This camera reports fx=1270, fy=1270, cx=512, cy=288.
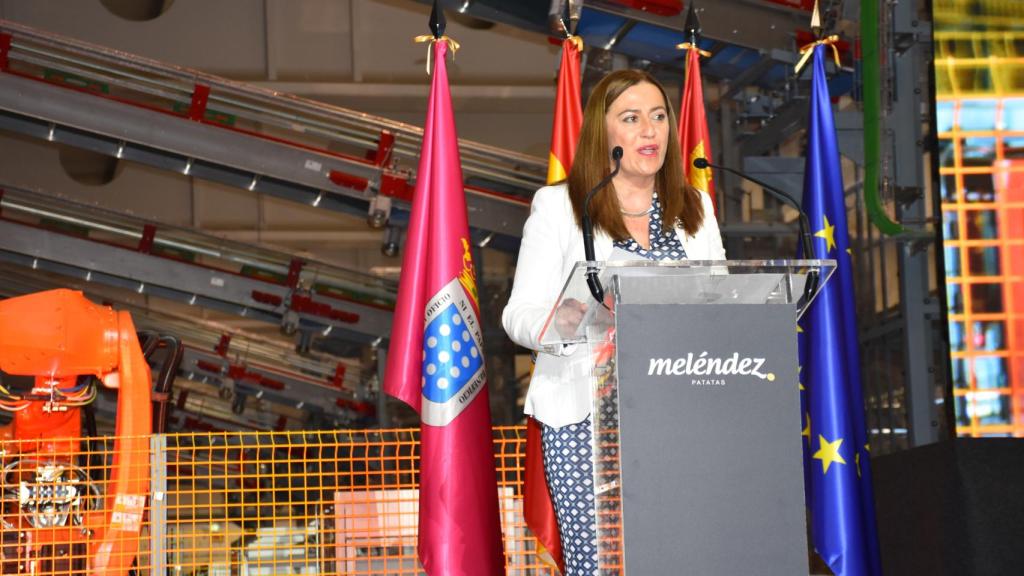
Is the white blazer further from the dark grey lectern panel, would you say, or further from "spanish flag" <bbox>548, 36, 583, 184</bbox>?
"spanish flag" <bbox>548, 36, 583, 184</bbox>

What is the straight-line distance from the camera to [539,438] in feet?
10.4

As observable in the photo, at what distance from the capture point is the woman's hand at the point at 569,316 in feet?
5.84

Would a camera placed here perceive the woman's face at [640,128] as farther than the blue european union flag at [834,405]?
No

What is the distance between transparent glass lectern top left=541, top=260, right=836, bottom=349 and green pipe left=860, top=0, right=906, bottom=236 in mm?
3170

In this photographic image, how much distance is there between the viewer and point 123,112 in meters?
7.66

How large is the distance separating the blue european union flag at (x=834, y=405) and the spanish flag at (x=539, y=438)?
751 millimetres

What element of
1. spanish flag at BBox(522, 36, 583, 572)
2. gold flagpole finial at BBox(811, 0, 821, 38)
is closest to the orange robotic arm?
spanish flag at BBox(522, 36, 583, 572)

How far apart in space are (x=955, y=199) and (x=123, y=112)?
5.42 m

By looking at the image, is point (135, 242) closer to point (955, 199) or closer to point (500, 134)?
point (500, 134)

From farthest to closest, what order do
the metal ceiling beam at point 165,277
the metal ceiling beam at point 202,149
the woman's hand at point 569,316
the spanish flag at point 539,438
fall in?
the metal ceiling beam at point 165,277 → the metal ceiling beam at point 202,149 → the spanish flag at point 539,438 → the woman's hand at point 569,316

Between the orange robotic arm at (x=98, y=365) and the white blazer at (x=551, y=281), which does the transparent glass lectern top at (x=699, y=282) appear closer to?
the white blazer at (x=551, y=281)

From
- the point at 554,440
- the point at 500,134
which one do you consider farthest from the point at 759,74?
the point at 500,134

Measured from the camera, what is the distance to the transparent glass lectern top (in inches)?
65.6

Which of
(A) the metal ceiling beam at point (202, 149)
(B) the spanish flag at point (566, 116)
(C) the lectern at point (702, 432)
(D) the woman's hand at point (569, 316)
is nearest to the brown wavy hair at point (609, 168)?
(D) the woman's hand at point (569, 316)
